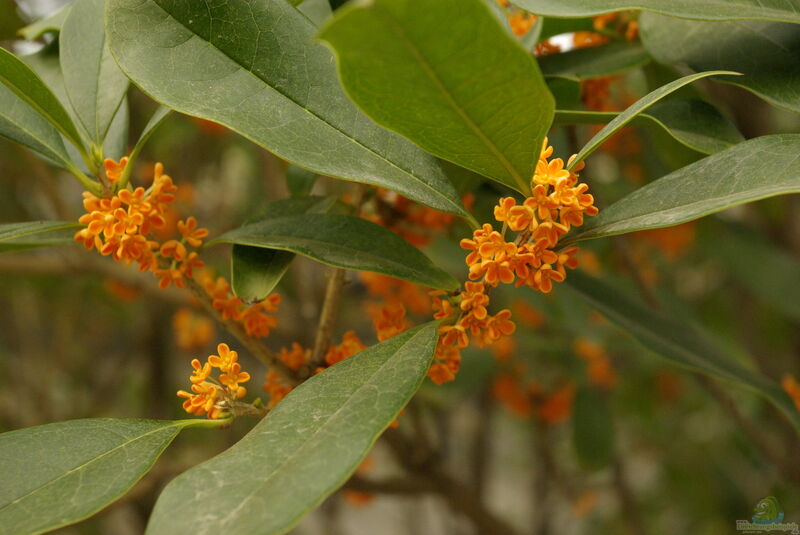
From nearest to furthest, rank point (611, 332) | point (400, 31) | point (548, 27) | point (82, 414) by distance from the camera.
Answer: point (400, 31) → point (548, 27) → point (611, 332) → point (82, 414)

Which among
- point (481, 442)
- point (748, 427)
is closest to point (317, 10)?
point (748, 427)

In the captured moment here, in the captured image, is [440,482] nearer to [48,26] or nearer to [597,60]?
[597,60]

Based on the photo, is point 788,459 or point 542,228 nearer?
point 542,228

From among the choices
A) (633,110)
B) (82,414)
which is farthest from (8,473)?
(82,414)

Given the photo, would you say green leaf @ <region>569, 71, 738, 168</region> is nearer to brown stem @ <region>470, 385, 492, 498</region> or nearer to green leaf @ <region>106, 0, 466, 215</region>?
green leaf @ <region>106, 0, 466, 215</region>

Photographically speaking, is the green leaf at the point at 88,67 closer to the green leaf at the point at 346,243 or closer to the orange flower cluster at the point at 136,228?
the orange flower cluster at the point at 136,228

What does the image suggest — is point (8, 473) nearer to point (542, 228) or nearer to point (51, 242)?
point (51, 242)

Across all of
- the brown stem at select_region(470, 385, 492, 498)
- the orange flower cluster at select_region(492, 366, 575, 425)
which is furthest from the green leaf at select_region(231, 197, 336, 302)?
the brown stem at select_region(470, 385, 492, 498)
